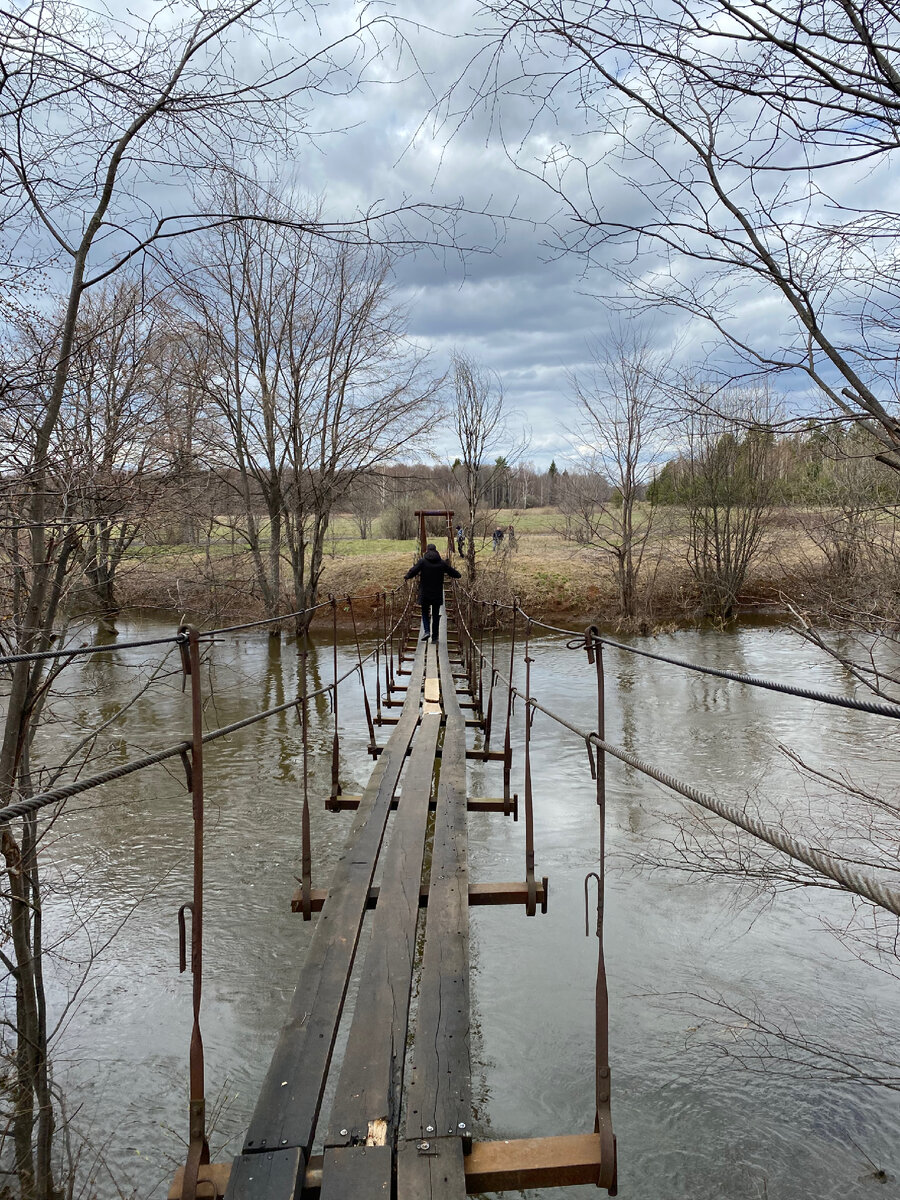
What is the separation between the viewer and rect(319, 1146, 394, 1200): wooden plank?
1.36 metres

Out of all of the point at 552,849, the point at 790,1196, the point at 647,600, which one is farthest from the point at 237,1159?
the point at 647,600

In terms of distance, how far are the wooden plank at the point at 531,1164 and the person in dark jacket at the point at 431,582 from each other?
6999 millimetres

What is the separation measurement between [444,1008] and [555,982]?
2.47 metres

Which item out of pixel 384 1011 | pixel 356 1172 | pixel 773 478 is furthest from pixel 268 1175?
pixel 773 478

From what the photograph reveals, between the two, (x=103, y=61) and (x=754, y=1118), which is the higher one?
(x=103, y=61)

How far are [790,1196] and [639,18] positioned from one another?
405 centimetres

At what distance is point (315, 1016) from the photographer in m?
1.85

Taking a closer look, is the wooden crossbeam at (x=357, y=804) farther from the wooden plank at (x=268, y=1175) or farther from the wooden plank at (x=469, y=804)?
the wooden plank at (x=268, y=1175)

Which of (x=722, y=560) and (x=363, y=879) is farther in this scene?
(x=722, y=560)

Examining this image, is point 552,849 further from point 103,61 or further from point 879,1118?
point 103,61

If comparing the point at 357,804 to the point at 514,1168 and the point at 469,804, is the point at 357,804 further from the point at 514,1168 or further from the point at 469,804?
the point at 514,1168

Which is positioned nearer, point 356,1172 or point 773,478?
point 356,1172

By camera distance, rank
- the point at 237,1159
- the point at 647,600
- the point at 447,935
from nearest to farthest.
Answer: the point at 237,1159 < the point at 447,935 < the point at 647,600

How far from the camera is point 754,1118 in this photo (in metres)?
3.25
